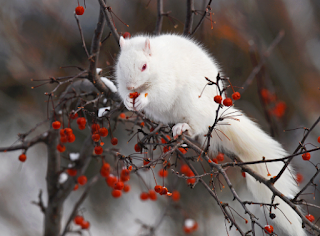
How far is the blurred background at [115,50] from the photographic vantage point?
4.03m

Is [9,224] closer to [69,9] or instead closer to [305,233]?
[69,9]

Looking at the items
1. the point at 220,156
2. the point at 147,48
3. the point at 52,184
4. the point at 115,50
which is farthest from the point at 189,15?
the point at 52,184

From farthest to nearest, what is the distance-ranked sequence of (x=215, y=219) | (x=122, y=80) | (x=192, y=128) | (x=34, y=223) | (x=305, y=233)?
(x=215, y=219)
(x=34, y=223)
(x=192, y=128)
(x=122, y=80)
(x=305, y=233)

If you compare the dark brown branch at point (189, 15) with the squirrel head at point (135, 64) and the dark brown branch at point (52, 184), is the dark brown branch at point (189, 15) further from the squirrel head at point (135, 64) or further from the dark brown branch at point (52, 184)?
the dark brown branch at point (52, 184)

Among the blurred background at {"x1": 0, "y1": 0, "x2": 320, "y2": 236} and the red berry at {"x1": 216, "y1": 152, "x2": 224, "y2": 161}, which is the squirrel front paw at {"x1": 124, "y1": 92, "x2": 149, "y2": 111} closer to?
the red berry at {"x1": 216, "y1": 152, "x2": 224, "y2": 161}

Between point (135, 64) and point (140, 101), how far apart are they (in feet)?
0.76

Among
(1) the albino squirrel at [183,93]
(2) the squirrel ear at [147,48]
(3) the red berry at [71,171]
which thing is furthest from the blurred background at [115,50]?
(2) the squirrel ear at [147,48]

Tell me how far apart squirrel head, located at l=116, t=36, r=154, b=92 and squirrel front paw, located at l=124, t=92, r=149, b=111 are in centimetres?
A: 5

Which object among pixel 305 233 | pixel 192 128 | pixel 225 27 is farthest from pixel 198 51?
pixel 225 27

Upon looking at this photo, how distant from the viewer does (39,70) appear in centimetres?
412

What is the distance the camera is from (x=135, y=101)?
67.3 inches

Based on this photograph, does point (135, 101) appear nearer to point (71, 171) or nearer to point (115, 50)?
point (71, 171)

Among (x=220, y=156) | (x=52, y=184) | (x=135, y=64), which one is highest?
(x=135, y=64)

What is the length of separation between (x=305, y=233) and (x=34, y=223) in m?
4.18
